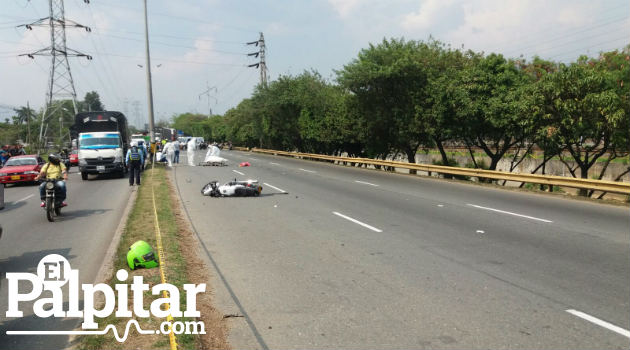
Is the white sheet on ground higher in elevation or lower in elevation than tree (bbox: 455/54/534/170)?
lower

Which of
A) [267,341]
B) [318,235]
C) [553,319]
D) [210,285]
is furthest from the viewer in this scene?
[318,235]

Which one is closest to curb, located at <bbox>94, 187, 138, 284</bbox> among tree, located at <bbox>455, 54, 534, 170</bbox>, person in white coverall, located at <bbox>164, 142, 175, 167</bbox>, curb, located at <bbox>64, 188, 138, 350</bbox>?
curb, located at <bbox>64, 188, 138, 350</bbox>

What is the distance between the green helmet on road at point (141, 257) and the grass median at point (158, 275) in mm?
100

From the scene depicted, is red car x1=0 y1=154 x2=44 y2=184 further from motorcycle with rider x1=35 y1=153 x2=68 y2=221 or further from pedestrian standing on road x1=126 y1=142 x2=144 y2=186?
motorcycle with rider x1=35 y1=153 x2=68 y2=221

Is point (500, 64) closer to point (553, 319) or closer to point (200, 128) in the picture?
point (553, 319)

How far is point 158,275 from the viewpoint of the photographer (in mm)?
6719

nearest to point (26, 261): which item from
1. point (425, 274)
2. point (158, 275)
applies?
point (158, 275)

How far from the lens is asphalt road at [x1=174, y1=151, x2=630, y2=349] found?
4656 millimetres

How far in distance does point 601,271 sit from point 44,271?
8139mm

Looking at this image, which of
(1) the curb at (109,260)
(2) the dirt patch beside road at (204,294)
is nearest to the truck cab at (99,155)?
(2) the dirt patch beside road at (204,294)

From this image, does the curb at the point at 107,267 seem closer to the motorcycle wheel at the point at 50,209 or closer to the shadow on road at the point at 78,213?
the motorcycle wheel at the point at 50,209

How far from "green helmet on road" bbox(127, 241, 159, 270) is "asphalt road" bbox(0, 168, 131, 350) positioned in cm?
59

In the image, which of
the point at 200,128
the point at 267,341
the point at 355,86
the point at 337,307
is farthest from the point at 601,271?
the point at 200,128

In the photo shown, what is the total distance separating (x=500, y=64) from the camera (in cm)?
2314
